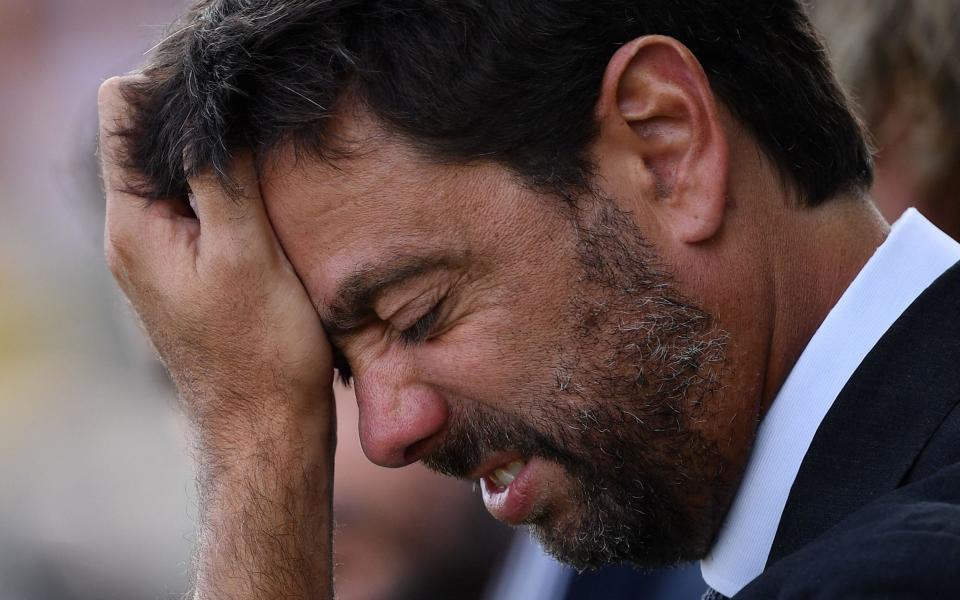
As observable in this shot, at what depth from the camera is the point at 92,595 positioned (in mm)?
3268

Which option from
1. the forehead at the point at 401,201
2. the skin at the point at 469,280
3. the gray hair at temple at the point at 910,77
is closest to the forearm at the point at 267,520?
the skin at the point at 469,280

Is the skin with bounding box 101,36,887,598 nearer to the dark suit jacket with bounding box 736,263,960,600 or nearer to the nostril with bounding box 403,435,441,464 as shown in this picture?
the nostril with bounding box 403,435,441,464

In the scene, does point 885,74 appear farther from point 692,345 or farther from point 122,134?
point 122,134

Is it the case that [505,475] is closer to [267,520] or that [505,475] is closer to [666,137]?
[267,520]

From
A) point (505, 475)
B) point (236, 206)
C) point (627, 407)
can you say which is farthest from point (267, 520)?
point (627, 407)

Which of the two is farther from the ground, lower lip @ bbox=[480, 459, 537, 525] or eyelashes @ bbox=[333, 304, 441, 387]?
eyelashes @ bbox=[333, 304, 441, 387]

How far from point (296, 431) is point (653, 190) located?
0.75 meters

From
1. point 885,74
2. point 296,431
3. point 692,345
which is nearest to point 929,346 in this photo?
point 692,345

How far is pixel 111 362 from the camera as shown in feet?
12.7

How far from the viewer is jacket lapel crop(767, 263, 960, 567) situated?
59.7 inches

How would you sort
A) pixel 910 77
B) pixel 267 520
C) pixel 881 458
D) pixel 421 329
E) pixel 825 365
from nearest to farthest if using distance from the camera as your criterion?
pixel 881 458
pixel 825 365
pixel 421 329
pixel 267 520
pixel 910 77

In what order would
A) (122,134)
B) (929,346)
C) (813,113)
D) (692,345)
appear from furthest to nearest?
(122,134)
(813,113)
(692,345)
(929,346)

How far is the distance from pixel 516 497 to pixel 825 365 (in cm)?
54

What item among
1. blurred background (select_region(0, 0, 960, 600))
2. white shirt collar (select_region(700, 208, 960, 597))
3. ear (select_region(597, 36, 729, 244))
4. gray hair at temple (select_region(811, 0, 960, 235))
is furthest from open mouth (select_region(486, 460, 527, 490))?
gray hair at temple (select_region(811, 0, 960, 235))
